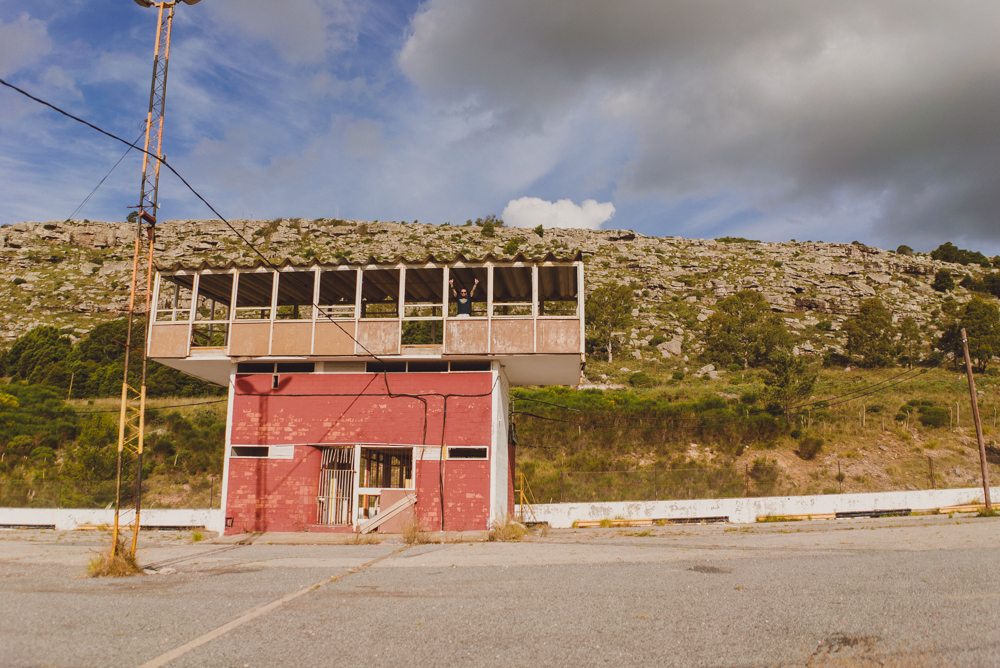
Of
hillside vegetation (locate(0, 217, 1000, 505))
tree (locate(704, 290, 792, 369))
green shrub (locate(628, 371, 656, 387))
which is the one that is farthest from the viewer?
tree (locate(704, 290, 792, 369))

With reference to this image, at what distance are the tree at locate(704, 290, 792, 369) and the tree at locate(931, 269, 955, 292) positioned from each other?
3252 centimetres

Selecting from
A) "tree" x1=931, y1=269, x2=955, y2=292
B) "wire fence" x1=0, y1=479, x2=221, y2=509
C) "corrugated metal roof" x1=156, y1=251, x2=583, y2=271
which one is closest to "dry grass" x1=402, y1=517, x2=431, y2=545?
"corrugated metal roof" x1=156, y1=251, x2=583, y2=271

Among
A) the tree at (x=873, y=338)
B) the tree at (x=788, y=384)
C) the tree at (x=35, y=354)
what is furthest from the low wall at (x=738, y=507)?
the tree at (x=35, y=354)

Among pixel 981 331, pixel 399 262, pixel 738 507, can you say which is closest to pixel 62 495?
pixel 399 262

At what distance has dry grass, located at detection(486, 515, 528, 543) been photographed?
1537 cm

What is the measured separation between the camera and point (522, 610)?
619 centimetres

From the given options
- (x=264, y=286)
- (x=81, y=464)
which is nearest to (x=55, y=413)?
(x=81, y=464)

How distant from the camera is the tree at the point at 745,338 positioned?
5097cm

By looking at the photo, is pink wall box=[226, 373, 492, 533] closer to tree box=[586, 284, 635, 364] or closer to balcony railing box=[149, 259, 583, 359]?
balcony railing box=[149, 259, 583, 359]

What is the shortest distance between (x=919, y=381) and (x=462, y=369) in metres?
39.9

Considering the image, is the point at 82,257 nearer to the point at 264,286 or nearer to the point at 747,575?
the point at 264,286

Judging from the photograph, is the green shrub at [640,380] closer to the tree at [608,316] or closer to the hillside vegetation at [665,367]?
the hillside vegetation at [665,367]

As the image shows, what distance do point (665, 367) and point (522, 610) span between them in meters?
45.1

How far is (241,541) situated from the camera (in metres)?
15.7
